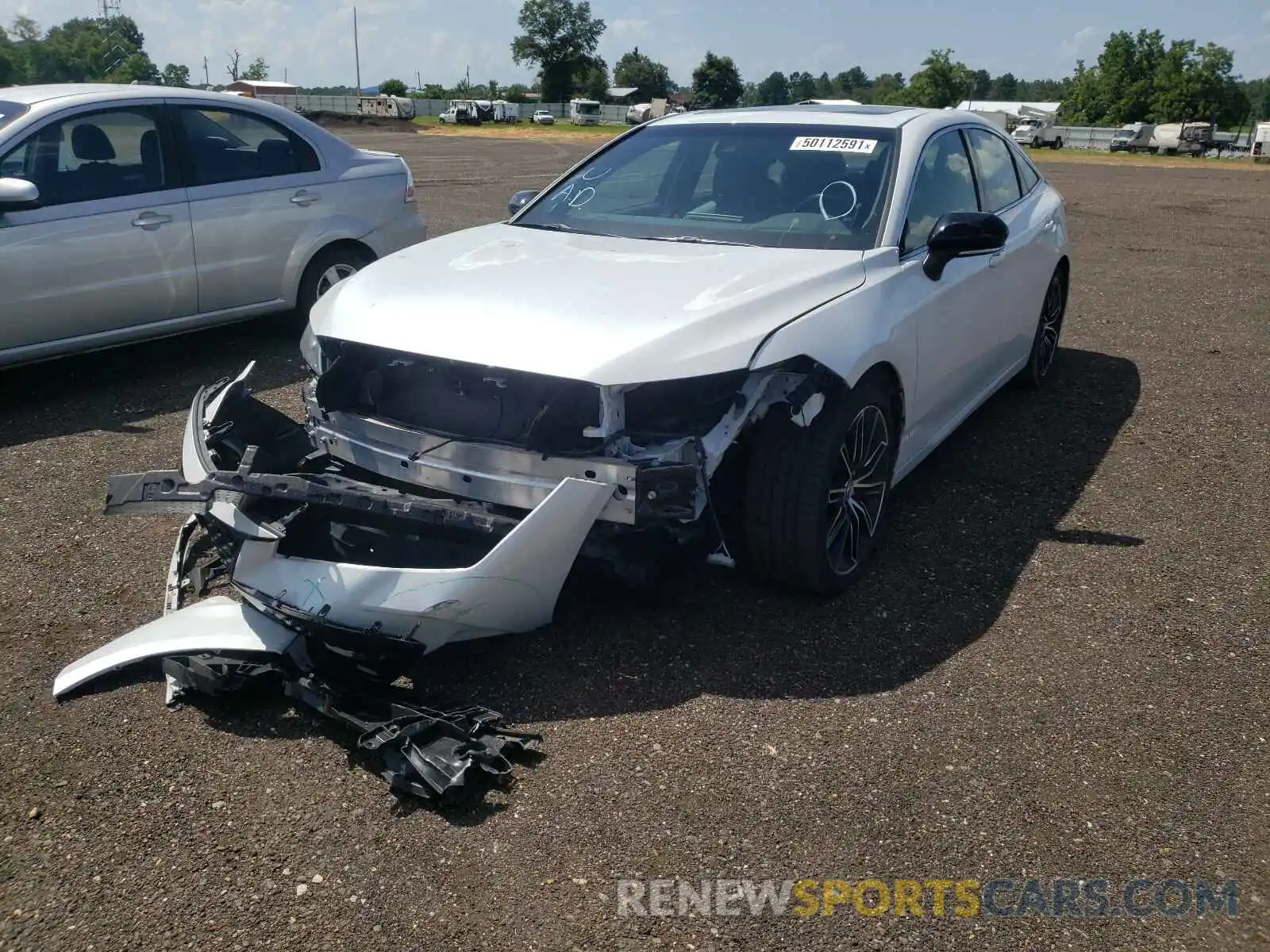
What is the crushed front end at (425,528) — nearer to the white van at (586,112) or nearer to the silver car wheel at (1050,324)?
the silver car wheel at (1050,324)

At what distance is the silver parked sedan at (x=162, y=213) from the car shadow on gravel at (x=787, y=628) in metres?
3.89

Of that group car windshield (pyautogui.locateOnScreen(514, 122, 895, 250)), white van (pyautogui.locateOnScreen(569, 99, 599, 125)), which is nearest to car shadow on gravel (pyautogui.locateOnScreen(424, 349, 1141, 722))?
car windshield (pyautogui.locateOnScreen(514, 122, 895, 250))

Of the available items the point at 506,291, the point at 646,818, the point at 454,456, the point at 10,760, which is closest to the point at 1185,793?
the point at 646,818

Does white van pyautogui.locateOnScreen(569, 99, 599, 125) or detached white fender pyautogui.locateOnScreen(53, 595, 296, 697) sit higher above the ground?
white van pyautogui.locateOnScreen(569, 99, 599, 125)

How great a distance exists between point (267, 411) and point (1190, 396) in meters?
5.59

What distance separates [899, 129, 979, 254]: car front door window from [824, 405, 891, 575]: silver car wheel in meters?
0.78

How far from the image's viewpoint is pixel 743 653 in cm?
362

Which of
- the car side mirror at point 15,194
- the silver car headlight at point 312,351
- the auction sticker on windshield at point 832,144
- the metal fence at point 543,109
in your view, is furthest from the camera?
the metal fence at point 543,109

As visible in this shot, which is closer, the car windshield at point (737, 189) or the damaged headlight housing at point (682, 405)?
the damaged headlight housing at point (682, 405)

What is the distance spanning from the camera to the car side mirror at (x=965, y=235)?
13.6 feet

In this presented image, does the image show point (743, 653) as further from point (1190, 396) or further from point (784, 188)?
point (1190, 396)

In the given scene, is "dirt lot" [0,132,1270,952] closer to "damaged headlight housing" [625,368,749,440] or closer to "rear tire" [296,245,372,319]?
"damaged headlight housing" [625,368,749,440]

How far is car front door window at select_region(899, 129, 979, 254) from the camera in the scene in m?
4.36

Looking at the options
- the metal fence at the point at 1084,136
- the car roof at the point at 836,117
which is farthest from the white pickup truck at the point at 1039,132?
the car roof at the point at 836,117
